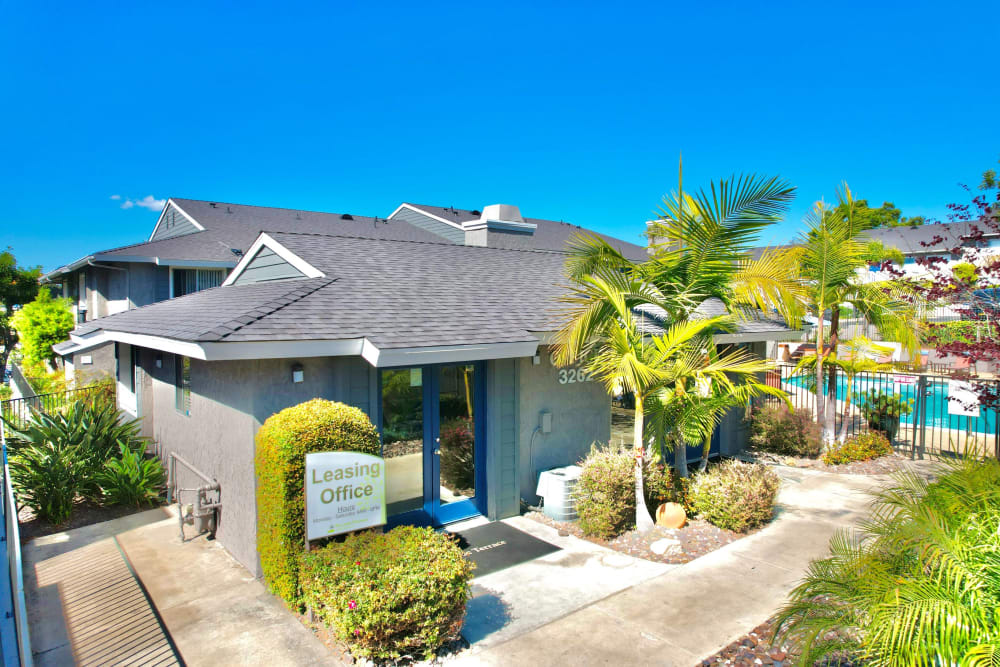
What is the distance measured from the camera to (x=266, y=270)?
9844mm

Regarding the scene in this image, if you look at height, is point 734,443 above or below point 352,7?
below

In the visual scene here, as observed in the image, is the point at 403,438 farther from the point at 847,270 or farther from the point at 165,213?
the point at 165,213

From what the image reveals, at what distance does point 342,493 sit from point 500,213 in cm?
1021

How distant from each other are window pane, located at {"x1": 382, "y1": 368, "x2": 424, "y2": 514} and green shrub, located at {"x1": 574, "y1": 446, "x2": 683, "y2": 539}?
220cm

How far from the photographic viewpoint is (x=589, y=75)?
20.0 m

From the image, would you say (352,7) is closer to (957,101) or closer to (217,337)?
(217,337)

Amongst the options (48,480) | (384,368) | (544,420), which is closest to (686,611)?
(544,420)

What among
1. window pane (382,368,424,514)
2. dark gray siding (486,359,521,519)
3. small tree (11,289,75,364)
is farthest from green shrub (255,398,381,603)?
small tree (11,289,75,364)

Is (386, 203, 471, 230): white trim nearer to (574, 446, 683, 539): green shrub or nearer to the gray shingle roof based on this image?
the gray shingle roof

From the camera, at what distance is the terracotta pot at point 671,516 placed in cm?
770

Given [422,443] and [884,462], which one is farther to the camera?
[884,462]

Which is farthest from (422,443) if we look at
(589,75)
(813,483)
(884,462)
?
(589,75)

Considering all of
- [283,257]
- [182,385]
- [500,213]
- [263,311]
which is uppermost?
[500,213]

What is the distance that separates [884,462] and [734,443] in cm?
283
